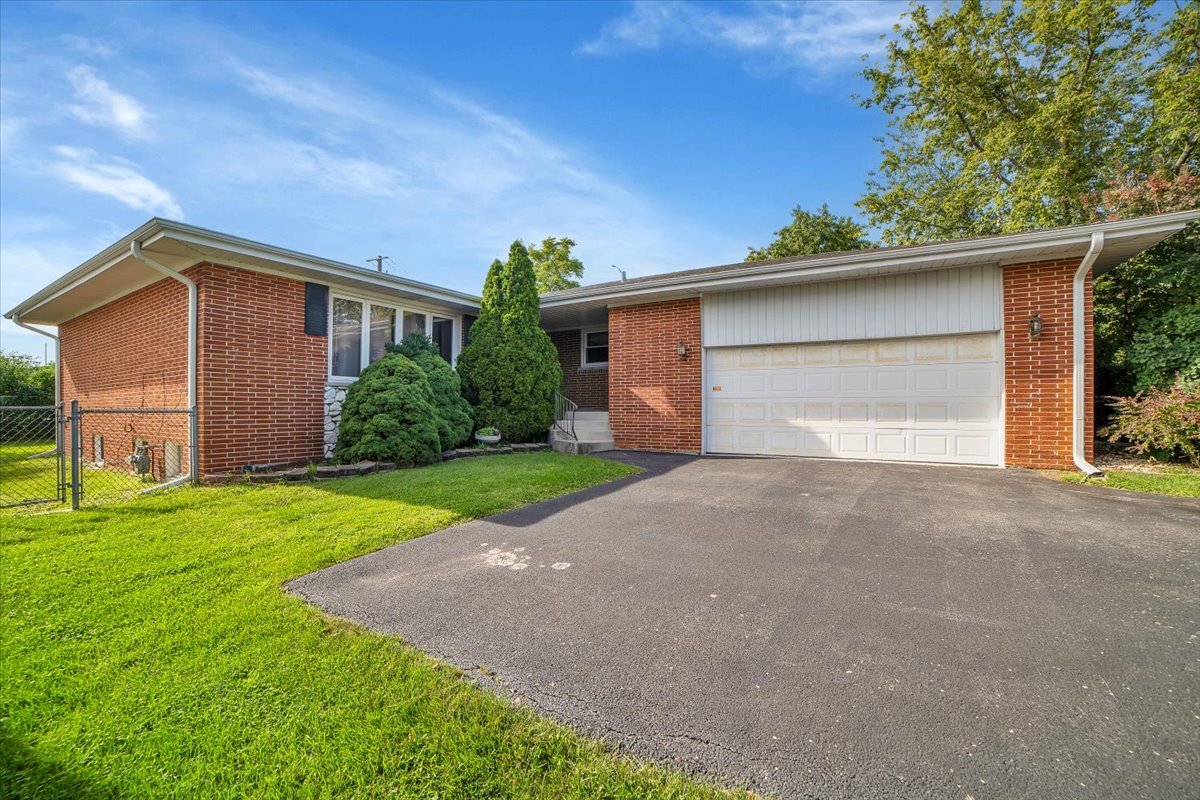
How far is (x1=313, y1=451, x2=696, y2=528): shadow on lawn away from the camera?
4.66 metres

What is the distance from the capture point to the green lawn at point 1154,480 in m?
5.28

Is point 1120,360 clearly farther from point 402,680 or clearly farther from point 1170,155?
point 402,680

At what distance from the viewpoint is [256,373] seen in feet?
23.4

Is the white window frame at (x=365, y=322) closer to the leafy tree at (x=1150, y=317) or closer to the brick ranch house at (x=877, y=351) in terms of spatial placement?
the brick ranch house at (x=877, y=351)

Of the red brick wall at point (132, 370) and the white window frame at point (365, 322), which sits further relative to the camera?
the white window frame at point (365, 322)

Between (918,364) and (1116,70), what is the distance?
13111 mm

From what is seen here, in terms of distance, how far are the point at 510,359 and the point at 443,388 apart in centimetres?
142

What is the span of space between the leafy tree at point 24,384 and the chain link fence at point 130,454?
10357 mm

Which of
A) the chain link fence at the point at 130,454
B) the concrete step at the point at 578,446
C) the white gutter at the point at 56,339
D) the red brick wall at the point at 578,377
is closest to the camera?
the chain link fence at the point at 130,454

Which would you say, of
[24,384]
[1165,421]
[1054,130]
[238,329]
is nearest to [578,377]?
[238,329]

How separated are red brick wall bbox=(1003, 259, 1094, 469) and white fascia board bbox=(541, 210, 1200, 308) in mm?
490

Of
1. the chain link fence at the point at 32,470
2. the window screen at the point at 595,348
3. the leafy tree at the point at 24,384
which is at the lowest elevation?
the chain link fence at the point at 32,470

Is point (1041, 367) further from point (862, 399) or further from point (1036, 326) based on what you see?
point (862, 399)

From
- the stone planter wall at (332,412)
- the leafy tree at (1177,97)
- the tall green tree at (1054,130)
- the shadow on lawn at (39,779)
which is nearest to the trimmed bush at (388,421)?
the stone planter wall at (332,412)
